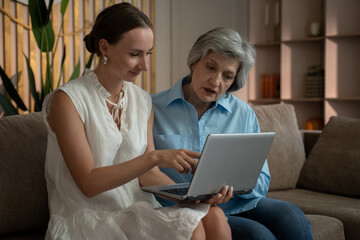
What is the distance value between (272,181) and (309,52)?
2590 millimetres

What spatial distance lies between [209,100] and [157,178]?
1.23ft

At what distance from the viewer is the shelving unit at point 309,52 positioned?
436 cm

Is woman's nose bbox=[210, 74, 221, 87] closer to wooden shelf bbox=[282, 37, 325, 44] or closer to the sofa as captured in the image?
the sofa

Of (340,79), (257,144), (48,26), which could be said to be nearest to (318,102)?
(340,79)

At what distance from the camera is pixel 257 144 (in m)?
1.38

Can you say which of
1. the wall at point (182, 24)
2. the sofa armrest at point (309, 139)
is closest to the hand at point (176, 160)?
Result: the sofa armrest at point (309, 139)

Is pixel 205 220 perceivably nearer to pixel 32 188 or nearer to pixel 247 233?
pixel 247 233

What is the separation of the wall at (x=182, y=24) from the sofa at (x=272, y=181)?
2.13 metres

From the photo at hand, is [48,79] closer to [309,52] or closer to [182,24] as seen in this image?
[182,24]

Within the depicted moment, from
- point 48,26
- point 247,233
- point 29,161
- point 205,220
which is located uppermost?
point 48,26

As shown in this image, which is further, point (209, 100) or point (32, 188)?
point (209, 100)

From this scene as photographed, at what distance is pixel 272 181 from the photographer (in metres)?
2.49

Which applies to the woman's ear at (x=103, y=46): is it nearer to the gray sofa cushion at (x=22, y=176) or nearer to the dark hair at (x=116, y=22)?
the dark hair at (x=116, y=22)

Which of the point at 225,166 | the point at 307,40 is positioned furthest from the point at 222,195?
the point at 307,40
